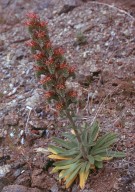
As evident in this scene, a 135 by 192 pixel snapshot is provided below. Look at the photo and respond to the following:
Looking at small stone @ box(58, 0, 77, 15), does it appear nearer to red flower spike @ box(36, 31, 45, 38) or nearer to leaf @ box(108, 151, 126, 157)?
red flower spike @ box(36, 31, 45, 38)

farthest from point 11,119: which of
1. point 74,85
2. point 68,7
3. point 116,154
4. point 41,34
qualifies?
point 68,7

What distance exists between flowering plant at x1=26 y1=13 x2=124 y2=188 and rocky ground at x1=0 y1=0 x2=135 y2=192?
0.17 metres

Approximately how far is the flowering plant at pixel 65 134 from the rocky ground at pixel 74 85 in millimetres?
172

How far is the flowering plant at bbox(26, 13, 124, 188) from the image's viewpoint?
4.24m

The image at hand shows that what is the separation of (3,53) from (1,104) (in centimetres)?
121

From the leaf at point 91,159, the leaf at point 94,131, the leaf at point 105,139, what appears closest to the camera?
the leaf at point 91,159

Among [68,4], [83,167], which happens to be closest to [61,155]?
[83,167]

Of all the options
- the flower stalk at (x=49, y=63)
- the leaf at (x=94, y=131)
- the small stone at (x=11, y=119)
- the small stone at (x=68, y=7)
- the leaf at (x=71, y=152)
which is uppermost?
the flower stalk at (x=49, y=63)

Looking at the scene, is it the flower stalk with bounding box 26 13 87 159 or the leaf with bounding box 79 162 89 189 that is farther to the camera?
the leaf with bounding box 79 162 89 189

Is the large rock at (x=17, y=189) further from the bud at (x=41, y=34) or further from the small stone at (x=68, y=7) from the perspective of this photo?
the small stone at (x=68, y=7)

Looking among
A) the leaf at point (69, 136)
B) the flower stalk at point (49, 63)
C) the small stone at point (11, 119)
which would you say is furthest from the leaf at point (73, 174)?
the small stone at point (11, 119)

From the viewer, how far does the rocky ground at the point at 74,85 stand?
16.2ft

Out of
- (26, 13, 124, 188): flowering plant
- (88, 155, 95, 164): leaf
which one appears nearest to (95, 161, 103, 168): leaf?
(26, 13, 124, 188): flowering plant

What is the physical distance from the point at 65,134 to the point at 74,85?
1.16 m
